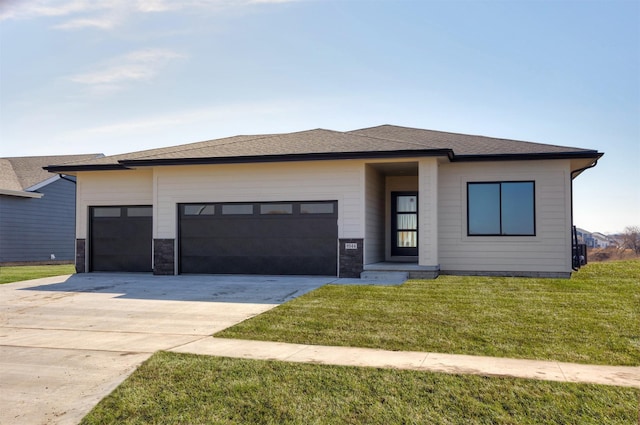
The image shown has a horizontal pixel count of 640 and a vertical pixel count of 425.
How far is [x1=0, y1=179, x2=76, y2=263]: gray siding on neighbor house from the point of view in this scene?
2545 cm

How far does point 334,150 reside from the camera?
1527 centimetres

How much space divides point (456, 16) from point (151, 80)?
27.9 ft

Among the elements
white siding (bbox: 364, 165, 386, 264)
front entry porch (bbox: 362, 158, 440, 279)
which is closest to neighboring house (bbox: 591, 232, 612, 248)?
front entry porch (bbox: 362, 158, 440, 279)

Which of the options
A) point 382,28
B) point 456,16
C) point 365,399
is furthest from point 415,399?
point 382,28

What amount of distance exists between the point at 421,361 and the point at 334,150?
31.5ft

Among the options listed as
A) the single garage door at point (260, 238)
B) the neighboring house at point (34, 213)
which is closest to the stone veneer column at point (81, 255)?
the single garage door at point (260, 238)

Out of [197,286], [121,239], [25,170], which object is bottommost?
[197,286]

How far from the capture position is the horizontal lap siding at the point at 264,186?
50.8 feet

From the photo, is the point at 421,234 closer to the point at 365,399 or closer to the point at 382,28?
the point at 382,28

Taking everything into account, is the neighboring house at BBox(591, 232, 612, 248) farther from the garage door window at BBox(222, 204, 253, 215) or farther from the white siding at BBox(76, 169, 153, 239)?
the white siding at BBox(76, 169, 153, 239)

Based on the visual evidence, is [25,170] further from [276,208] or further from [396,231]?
[396,231]

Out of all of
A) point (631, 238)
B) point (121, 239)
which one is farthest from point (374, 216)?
point (631, 238)

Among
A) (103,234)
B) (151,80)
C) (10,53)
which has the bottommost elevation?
(103,234)

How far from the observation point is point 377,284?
13.6m
